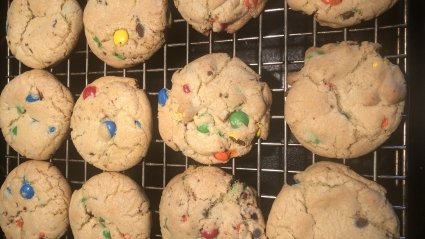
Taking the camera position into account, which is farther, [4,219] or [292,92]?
[4,219]

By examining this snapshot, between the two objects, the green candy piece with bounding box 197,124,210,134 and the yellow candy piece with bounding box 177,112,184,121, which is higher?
the yellow candy piece with bounding box 177,112,184,121

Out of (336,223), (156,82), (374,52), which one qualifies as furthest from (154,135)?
(374,52)

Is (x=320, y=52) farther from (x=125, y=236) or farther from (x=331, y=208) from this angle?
(x=125, y=236)

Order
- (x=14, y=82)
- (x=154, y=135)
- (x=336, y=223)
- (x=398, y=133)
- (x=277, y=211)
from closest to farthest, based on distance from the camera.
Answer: (x=336, y=223)
(x=277, y=211)
(x=398, y=133)
(x=154, y=135)
(x=14, y=82)

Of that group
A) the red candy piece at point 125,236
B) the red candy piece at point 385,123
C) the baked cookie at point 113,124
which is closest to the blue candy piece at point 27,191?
the baked cookie at point 113,124

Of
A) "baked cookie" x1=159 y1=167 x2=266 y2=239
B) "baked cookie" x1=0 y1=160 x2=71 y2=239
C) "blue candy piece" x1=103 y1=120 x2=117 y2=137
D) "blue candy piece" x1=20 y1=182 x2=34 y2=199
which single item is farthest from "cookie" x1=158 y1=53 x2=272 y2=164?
"blue candy piece" x1=20 y1=182 x2=34 y2=199

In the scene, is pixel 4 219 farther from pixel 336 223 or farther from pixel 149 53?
pixel 336 223

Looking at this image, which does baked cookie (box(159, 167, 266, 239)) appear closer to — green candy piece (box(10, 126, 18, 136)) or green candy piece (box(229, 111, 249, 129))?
green candy piece (box(229, 111, 249, 129))
